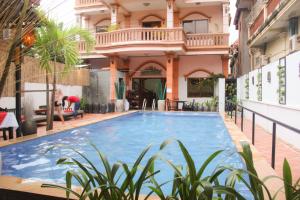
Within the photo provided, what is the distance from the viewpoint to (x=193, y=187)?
1.81 m

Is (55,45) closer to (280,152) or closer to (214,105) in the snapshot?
(280,152)

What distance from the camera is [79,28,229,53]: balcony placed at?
16.9 meters

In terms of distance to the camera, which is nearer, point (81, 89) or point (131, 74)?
point (81, 89)

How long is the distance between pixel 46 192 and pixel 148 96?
19.5m

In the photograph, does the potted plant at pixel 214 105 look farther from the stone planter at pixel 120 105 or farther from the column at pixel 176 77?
the stone planter at pixel 120 105

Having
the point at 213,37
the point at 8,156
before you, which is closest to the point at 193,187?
the point at 8,156

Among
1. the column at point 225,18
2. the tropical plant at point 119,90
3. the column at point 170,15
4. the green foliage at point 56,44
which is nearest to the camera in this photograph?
the green foliage at point 56,44

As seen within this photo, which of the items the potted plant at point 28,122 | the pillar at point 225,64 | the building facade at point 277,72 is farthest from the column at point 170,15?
the potted plant at point 28,122

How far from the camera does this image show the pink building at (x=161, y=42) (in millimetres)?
17250

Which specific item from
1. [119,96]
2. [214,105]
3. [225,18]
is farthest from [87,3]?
[214,105]

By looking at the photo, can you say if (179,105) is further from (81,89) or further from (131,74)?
(81,89)

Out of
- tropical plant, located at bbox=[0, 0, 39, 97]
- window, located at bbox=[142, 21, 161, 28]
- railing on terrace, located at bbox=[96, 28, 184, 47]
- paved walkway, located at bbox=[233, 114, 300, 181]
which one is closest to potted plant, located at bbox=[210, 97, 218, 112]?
railing on terrace, located at bbox=[96, 28, 184, 47]

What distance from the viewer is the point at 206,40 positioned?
18.6 meters

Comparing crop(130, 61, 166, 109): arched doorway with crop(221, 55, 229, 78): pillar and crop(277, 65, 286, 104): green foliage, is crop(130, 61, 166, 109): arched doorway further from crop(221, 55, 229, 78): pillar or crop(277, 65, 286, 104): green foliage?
crop(277, 65, 286, 104): green foliage
